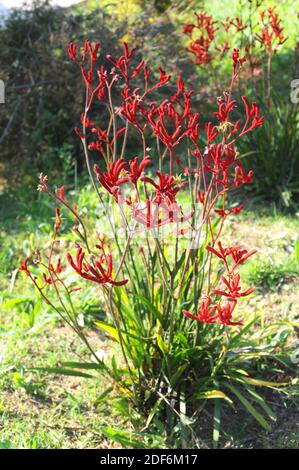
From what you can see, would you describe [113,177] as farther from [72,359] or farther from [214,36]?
[214,36]

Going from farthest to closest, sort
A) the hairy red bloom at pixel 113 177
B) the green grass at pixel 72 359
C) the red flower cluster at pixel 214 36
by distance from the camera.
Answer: the red flower cluster at pixel 214 36 → the green grass at pixel 72 359 → the hairy red bloom at pixel 113 177

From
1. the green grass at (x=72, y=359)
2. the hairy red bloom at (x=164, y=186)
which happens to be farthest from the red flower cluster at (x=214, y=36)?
the hairy red bloom at (x=164, y=186)

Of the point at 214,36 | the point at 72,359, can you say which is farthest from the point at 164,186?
the point at 214,36

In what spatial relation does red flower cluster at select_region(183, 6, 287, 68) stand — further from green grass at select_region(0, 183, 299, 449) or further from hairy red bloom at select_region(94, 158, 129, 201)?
hairy red bloom at select_region(94, 158, 129, 201)

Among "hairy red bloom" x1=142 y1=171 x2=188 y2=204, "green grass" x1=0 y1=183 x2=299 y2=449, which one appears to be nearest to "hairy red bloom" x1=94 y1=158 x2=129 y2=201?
"hairy red bloom" x1=142 y1=171 x2=188 y2=204

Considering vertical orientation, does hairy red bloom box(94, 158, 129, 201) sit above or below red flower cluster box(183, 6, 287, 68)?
below

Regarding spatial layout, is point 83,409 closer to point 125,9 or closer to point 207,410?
point 207,410

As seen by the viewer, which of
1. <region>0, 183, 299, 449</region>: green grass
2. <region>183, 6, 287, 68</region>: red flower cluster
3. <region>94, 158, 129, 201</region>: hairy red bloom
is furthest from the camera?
<region>183, 6, 287, 68</region>: red flower cluster

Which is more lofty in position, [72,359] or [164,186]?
[164,186]

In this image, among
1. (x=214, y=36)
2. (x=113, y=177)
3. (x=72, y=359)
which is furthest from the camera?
(x=214, y=36)

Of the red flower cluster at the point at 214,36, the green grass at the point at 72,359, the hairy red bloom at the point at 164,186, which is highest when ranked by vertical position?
the red flower cluster at the point at 214,36

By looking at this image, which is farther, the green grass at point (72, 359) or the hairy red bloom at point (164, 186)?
the green grass at point (72, 359)

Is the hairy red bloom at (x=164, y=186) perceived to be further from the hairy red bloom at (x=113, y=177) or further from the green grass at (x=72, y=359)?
the green grass at (x=72, y=359)

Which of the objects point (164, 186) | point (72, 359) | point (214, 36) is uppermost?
point (214, 36)
